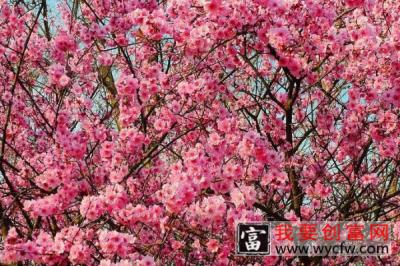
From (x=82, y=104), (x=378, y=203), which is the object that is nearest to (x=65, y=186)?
(x=82, y=104)

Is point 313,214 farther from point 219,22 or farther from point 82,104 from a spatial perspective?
point 82,104

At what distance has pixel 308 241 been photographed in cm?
529

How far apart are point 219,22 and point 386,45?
1.64 meters

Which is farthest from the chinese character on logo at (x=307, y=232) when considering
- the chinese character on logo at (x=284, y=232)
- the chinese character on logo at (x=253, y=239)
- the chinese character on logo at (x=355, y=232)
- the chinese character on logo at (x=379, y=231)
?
the chinese character on logo at (x=379, y=231)

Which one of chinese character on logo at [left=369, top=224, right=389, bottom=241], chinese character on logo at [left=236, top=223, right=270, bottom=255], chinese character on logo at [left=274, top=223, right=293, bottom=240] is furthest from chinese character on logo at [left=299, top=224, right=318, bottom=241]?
chinese character on logo at [left=369, top=224, right=389, bottom=241]

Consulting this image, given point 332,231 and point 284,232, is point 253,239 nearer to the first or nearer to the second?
point 284,232

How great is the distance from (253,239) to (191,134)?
1.90 m

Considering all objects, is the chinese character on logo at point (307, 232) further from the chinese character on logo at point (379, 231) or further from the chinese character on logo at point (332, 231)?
the chinese character on logo at point (379, 231)

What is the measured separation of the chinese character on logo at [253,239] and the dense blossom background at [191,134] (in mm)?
97

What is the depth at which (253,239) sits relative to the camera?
4555mm

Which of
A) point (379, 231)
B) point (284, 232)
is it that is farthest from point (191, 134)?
point (379, 231)

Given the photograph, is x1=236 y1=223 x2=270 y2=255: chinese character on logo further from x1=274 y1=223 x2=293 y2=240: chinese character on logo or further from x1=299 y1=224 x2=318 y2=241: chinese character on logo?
x1=299 y1=224 x2=318 y2=241: chinese character on logo

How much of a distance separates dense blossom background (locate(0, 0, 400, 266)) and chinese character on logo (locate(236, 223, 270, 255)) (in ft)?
0.32

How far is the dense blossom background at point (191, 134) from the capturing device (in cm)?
419
